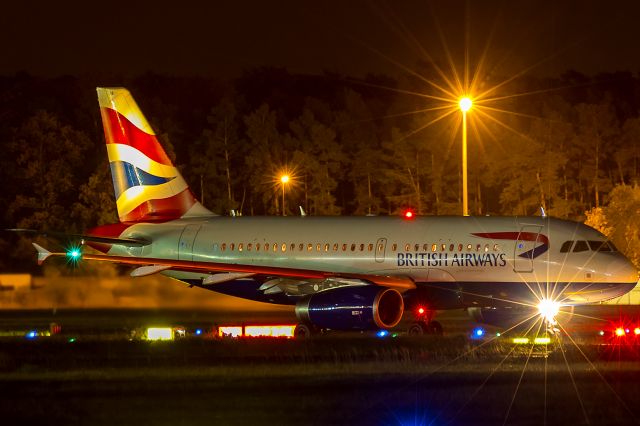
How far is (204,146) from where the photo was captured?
141m

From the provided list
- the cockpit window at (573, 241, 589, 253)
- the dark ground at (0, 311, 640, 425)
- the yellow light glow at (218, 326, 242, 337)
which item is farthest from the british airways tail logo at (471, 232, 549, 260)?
the yellow light glow at (218, 326, 242, 337)

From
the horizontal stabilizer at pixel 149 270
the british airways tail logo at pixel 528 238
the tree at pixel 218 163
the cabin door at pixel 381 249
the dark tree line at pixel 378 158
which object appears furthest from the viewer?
the tree at pixel 218 163

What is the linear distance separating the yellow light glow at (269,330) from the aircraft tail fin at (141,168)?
7392 millimetres

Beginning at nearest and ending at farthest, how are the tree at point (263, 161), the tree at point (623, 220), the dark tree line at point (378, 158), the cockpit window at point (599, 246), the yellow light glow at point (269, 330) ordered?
1. the cockpit window at point (599, 246)
2. the yellow light glow at point (269, 330)
3. the tree at point (623, 220)
4. the dark tree line at point (378, 158)
5. the tree at point (263, 161)

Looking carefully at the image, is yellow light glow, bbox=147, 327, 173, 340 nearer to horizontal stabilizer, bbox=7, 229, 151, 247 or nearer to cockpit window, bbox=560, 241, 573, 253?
horizontal stabilizer, bbox=7, 229, 151, 247

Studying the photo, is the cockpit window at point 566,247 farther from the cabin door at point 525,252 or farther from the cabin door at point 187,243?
the cabin door at point 187,243

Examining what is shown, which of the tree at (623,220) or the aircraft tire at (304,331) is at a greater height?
the tree at (623,220)

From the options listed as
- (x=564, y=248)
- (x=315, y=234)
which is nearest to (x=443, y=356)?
(x=564, y=248)

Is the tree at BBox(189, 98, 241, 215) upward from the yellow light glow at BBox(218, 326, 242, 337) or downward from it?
upward

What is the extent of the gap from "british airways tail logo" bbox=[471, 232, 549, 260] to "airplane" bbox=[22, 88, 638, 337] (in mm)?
30

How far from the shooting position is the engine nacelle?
3744cm

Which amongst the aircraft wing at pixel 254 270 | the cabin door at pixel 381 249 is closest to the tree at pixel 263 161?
the cabin door at pixel 381 249

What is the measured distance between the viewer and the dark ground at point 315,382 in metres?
20.5

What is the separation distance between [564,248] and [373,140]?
365 feet
